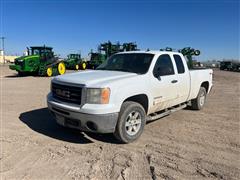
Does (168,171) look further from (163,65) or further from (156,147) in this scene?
(163,65)

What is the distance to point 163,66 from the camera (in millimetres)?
5605

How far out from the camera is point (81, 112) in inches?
166

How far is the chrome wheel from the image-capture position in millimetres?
4680

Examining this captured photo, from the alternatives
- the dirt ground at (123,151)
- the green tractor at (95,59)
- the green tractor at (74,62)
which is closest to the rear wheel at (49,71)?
the green tractor at (74,62)

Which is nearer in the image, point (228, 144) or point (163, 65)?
point (228, 144)

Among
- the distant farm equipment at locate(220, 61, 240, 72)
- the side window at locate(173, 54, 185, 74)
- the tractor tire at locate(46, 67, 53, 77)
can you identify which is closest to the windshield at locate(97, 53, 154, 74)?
the side window at locate(173, 54, 185, 74)

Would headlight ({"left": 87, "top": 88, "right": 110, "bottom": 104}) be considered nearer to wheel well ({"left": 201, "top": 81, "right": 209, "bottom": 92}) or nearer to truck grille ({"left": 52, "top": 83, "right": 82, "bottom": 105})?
truck grille ({"left": 52, "top": 83, "right": 82, "bottom": 105})

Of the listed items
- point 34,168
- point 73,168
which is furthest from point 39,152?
point 73,168

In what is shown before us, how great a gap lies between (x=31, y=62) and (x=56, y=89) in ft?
54.4

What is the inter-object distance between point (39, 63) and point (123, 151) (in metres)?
18.3

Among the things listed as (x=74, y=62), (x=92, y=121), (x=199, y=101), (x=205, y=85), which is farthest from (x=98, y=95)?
(x=74, y=62)

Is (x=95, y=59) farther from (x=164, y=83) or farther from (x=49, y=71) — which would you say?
(x=164, y=83)

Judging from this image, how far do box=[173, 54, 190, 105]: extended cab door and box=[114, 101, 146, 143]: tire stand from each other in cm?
157

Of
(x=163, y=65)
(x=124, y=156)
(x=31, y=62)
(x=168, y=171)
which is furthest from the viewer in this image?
(x=31, y=62)
